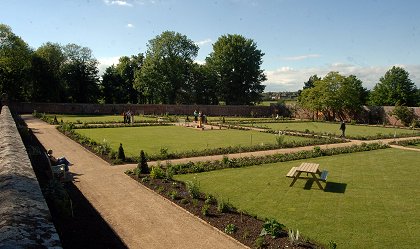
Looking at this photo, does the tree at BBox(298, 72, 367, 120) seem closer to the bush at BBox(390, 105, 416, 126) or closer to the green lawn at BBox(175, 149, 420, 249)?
the bush at BBox(390, 105, 416, 126)

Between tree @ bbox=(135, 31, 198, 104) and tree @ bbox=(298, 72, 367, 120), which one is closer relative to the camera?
tree @ bbox=(298, 72, 367, 120)

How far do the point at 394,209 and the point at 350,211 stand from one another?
61.5 inches

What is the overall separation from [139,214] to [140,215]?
10 cm

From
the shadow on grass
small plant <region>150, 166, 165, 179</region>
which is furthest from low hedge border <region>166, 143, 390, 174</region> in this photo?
the shadow on grass

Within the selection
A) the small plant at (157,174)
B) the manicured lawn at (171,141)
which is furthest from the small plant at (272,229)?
the manicured lawn at (171,141)

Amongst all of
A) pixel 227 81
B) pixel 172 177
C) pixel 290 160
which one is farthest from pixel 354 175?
pixel 227 81

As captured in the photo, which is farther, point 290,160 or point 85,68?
point 85,68

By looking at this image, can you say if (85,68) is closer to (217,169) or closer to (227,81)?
(227,81)

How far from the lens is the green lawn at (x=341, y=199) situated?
32.7ft

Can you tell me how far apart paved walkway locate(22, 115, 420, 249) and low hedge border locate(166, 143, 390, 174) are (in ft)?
8.62

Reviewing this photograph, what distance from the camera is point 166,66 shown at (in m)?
71.4

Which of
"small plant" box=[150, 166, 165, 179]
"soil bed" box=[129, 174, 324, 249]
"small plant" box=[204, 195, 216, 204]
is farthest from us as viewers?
"small plant" box=[150, 166, 165, 179]

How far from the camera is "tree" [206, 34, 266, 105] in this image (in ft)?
243

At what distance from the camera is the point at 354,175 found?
1720cm
